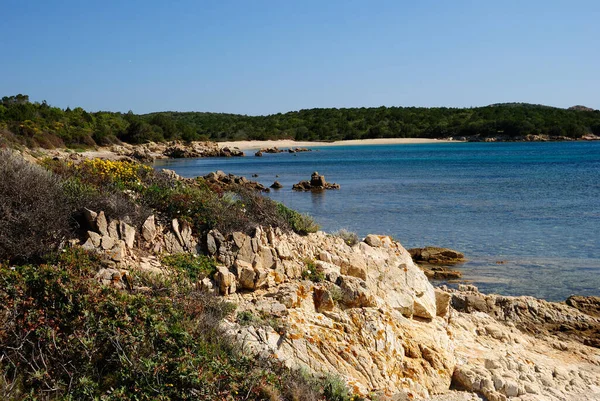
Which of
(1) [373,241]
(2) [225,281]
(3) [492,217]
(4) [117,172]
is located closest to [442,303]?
(1) [373,241]

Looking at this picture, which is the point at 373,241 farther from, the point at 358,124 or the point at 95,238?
the point at 358,124

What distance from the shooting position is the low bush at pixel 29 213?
285 inches

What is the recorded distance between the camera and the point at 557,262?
1681cm

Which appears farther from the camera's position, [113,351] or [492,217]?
[492,217]

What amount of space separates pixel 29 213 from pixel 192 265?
2.15 m

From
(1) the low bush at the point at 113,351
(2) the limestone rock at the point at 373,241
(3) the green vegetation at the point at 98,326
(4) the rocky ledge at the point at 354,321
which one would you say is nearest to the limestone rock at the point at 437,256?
(2) the limestone rock at the point at 373,241

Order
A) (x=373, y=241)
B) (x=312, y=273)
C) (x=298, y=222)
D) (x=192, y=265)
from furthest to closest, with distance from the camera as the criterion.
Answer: (x=373, y=241) < (x=298, y=222) < (x=312, y=273) < (x=192, y=265)

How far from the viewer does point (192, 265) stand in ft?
26.5

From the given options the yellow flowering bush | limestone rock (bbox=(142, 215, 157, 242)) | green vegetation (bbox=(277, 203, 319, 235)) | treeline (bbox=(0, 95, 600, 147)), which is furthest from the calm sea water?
treeline (bbox=(0, 95, 600, 147))

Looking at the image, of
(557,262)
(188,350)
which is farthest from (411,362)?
(557,262)

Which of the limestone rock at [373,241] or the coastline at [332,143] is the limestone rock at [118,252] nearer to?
the limestone rock at [373,241]

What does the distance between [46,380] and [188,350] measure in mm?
1387

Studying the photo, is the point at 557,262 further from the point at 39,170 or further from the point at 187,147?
the point at 187,147

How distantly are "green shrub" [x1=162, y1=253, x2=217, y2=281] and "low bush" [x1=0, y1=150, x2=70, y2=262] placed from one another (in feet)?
4.58
